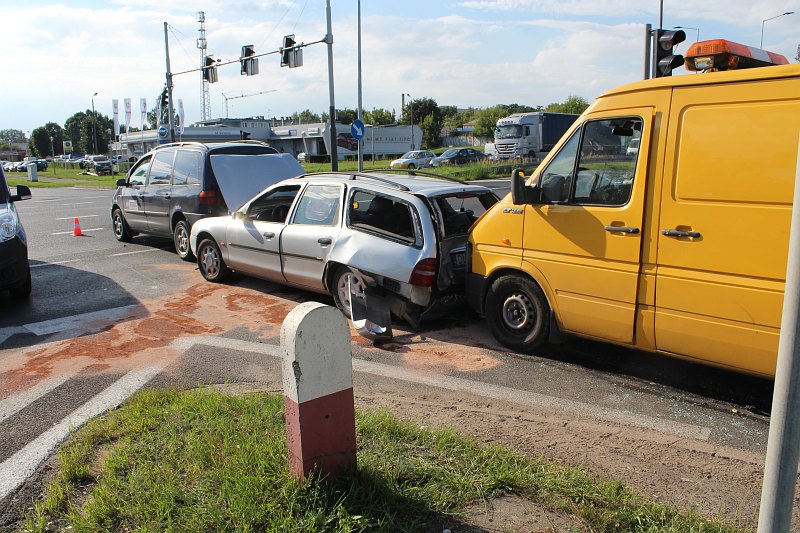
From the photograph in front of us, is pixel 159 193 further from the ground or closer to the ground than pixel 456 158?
closer to the ground

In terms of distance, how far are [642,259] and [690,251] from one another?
1.22ft

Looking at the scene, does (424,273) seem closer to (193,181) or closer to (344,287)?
(344,287)

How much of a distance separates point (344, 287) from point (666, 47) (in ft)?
16.2

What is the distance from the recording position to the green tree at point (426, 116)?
104 metres

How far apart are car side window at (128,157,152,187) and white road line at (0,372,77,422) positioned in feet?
23.3

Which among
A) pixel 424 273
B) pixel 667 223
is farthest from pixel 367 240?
pixel 667 223

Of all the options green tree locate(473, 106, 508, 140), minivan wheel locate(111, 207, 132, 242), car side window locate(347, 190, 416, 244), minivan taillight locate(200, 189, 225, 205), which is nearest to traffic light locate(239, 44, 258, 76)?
minivan wheel locate(111, 207, 132, 242)

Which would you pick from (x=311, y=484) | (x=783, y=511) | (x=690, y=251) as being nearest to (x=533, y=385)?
(x=690, y=251)

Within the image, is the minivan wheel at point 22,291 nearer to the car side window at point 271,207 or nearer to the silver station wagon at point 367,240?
the silver station wagon at point 367,240

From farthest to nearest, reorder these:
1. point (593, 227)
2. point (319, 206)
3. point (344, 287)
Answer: point (319, 206) < point (344, 287) < point (593, 227)

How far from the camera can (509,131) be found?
4491 cm

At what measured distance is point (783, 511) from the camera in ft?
7.26

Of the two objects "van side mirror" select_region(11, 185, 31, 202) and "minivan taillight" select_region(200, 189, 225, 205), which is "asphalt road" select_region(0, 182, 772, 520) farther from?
"minivan taillight" select_region(200, 189, 225, 205)

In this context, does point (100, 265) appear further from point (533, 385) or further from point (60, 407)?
point (533, 385)
